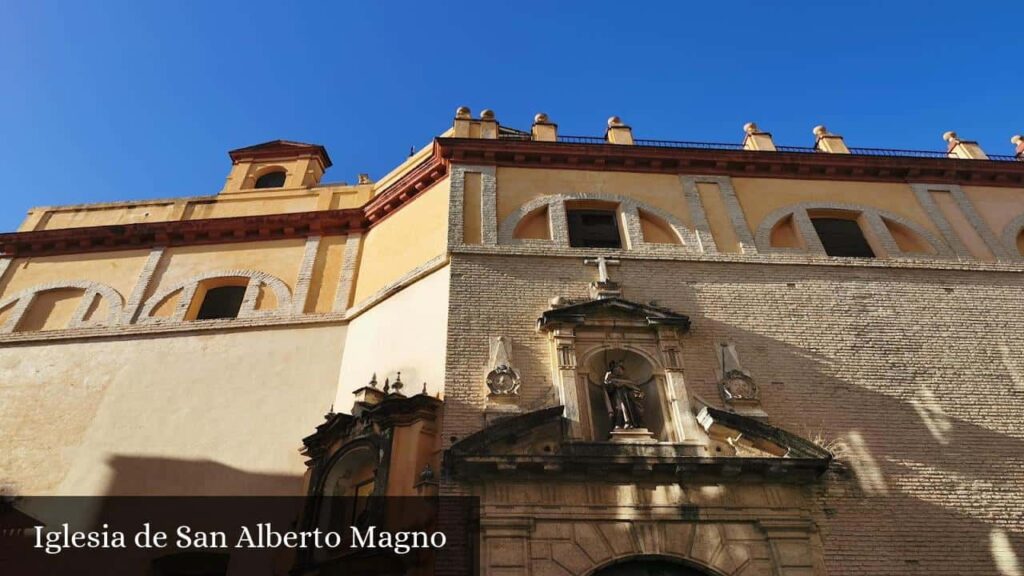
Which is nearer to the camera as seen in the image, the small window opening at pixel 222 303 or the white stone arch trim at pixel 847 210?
→ the white stone arch trim at pixel 847 210

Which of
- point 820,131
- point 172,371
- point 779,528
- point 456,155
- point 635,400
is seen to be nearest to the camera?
point 779,528

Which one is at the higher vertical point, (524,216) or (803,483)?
(524,216)

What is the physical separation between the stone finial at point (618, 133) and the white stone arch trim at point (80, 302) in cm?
1035

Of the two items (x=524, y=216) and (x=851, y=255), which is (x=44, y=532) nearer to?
(x=524, y=216)

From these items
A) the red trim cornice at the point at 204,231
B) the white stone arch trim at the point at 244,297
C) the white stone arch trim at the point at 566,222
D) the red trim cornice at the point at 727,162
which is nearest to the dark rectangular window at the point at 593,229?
the white stone arch trim at the point at 566,222

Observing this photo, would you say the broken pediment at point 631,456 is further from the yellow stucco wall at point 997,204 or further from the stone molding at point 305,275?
the yellow stucco wall at point 997,204

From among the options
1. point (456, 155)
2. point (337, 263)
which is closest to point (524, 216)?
point (456, 155)

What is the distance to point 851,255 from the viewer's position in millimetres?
12438

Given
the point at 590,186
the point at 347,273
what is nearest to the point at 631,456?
the point at 590,186

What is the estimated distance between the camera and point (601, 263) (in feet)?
36.9

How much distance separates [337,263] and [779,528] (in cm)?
936

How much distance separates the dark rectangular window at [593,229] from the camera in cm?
1209

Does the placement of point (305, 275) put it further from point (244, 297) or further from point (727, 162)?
point (727, 162)
